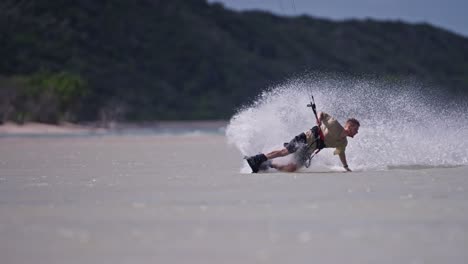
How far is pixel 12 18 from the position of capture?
95.9 metres

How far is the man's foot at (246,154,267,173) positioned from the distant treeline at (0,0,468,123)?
53.5 m

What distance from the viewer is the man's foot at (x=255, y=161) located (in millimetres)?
12898

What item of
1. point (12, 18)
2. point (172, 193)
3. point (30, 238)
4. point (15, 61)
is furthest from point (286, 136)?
point (12, 18)

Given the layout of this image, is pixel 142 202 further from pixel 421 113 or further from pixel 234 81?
pixel 234 81

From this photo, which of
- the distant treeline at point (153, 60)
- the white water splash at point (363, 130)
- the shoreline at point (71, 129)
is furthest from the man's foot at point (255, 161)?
the distant treeline at point (153, 60)

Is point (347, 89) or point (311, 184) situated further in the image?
point (347, 89)

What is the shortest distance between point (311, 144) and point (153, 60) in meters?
96.0

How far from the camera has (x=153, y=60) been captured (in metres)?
108

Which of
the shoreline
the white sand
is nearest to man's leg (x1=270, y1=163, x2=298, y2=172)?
the shoreline

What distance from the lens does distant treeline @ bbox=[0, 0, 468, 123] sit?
7650 cm

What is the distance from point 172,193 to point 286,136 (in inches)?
201

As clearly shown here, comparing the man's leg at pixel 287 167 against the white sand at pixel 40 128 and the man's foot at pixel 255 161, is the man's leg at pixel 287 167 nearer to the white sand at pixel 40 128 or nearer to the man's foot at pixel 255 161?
the man's foot at pixel 255 161

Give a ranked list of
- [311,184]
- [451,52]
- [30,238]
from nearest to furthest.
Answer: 1. [30,238]
2. [311,184]
3. [451,52]

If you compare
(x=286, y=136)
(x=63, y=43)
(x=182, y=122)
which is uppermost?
(x=286, y=136)
